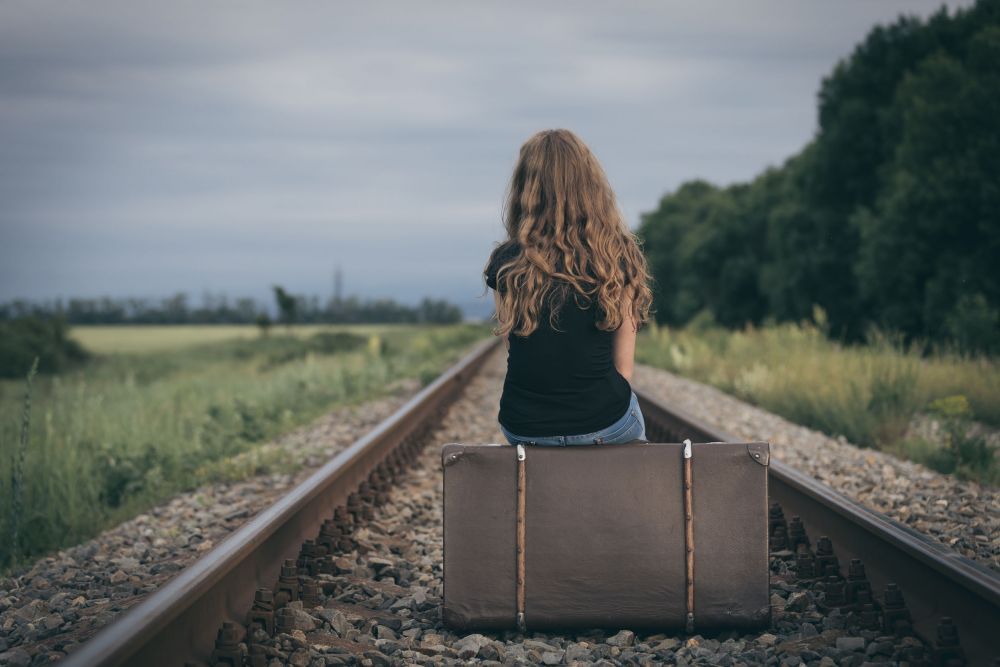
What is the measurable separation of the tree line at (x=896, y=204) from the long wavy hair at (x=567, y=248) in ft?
33.8

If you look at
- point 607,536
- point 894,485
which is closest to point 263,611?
point 607,536

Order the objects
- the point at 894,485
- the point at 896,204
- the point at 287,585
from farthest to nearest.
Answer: the point at 896,204
the point at 894,485
the point at 287,585

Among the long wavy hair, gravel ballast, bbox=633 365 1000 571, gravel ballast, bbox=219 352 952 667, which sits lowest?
gravel ballast, bbox=219 352 952 667

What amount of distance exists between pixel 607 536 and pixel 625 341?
0.71 m

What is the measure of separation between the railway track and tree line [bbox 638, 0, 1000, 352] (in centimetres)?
941

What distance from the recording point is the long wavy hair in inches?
136

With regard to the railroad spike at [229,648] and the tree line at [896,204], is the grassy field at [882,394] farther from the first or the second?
the railroad spike at [229,648]

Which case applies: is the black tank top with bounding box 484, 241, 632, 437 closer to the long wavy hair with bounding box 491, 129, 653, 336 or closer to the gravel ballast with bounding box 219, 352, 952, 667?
the long wavy hair with bounding box 491, 129, 653, 336

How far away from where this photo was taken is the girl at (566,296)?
11.4ft

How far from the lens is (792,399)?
9930 millimetres

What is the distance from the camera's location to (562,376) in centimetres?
355

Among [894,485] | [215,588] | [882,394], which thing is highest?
[882,394]

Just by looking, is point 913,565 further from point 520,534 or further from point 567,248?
point 567,248

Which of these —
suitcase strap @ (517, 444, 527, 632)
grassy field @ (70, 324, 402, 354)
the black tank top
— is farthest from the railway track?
grassy field @ (70, 324, 402, 354)
